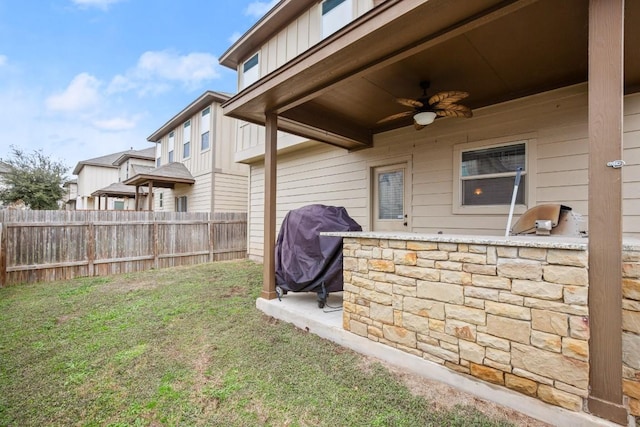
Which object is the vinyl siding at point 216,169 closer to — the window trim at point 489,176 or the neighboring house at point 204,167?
the neighboring house at point 204,167

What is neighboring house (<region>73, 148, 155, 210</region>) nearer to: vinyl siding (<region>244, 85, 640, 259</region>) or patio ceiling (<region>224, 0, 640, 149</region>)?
vinyl siding (<region>244, 85, 640, 259</region>)

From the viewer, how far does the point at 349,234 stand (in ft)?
9.78

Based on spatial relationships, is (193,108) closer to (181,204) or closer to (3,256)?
(181,204)

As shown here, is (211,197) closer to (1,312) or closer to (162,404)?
(1,312)

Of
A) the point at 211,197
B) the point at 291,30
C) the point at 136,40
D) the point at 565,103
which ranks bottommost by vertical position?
the point at 211,197

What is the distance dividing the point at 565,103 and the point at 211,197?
32.1 feet

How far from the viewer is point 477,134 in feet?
14.0

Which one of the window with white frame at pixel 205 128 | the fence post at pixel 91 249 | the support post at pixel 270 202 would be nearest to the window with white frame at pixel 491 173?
the support post at pixel 270 202

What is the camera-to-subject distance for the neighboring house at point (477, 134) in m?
1.74

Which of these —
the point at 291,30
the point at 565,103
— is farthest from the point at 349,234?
the point at 291,30

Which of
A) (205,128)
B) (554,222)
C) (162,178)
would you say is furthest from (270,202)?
(205,128)

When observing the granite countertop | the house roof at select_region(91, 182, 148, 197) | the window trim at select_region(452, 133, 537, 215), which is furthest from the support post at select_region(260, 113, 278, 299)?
the house roof at select_region(91, 182, 148, 197)

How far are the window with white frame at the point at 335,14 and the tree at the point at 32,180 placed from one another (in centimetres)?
1609

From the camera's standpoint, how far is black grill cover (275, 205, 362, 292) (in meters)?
3.86
